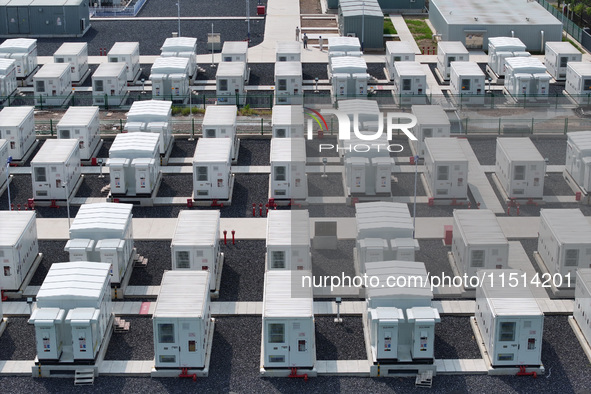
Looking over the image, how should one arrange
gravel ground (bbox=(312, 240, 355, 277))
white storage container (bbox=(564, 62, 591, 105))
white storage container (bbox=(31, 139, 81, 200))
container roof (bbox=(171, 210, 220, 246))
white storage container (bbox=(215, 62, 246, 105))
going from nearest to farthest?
container roof (bbox=(171, 210, 220, 246))
gravel ground (bbox=(312, 240, 355, 277))
white storage container (bbox=(31, 139, 81, 200))
white storage container (bbox=(564, 62, 591, 105))
white storage container (bbox=(215, 62, 246, 105))

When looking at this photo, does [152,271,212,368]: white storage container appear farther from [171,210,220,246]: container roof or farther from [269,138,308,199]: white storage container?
[269,138,308,199]: white storage container

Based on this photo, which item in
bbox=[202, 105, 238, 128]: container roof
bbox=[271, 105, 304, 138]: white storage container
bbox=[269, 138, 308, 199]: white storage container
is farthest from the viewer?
bbox=[202, 105, 238, 128]: container roof

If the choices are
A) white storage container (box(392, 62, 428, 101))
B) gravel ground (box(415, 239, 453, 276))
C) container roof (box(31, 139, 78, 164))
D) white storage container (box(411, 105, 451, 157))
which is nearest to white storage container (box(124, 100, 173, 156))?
container roof (box(31, 139, 78, 164))

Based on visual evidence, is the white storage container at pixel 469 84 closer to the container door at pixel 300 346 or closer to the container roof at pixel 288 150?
the container roof at pixel 288 150

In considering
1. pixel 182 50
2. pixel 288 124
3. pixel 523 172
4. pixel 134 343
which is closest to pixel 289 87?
pixel 182 50

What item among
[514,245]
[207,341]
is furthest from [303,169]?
[207,341]
